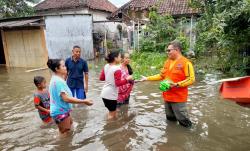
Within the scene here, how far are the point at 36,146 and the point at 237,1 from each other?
6.92 meters

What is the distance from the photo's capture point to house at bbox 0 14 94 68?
16109 mm

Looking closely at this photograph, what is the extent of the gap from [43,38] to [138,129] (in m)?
12.1

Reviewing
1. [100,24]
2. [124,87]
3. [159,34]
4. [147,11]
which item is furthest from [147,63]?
[100,24]

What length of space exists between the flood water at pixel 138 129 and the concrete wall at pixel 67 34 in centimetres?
917

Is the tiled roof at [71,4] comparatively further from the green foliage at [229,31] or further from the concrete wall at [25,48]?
the green foliage at [229,31]

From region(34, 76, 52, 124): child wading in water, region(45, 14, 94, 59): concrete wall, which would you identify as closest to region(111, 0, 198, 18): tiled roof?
region(45, 14, 94, 59): concrete wall

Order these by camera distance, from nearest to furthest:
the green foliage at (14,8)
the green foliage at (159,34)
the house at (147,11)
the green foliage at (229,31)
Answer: the green foliage at (229,31) < the green foliage at (159,34) < the house at (147,11) < the green foliage at (14,8)

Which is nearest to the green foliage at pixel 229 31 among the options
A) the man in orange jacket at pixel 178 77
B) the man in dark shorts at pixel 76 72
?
the man in orange jacket at pixel 178 77

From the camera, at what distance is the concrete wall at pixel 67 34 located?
1644 cm

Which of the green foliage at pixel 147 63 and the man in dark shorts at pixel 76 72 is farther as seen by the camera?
the green foliage at pixel 147 63

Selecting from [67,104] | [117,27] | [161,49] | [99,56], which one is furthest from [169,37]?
[67,104]

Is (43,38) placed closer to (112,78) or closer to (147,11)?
(147,11)

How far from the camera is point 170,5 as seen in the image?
21.7m

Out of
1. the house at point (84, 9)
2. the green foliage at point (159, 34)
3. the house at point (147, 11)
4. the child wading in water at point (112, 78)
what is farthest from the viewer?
the house at point (84, 9)
